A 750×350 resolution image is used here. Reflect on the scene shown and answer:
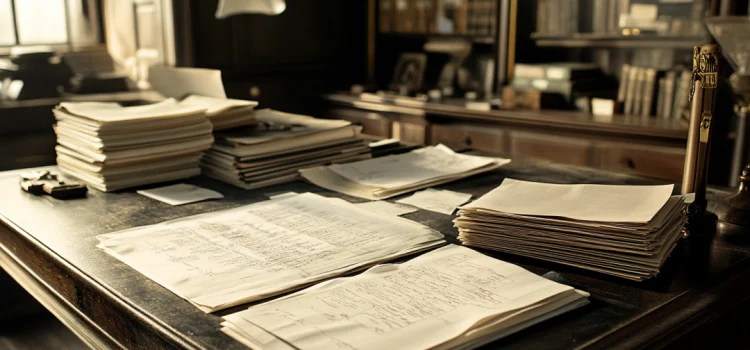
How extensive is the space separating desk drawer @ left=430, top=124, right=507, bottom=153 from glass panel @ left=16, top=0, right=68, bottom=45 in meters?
2.25

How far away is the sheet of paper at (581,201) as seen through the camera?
1.07 meters

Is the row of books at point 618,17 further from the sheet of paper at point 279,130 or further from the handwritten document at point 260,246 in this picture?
the handwritten document at point 260,246

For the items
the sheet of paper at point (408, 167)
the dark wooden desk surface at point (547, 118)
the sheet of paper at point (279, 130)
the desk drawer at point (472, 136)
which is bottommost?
the desk drawer at point (472, 136)

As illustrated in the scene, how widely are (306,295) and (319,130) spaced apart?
958mm

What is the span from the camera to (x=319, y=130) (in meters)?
1.85

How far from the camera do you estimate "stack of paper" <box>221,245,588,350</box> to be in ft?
2.62

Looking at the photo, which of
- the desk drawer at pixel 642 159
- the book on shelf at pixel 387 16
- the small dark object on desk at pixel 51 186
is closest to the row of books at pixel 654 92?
the desk drawer at pixel 642 159

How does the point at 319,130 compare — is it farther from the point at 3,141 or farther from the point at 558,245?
the point at 3,141

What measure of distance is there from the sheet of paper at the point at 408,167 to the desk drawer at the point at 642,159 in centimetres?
125

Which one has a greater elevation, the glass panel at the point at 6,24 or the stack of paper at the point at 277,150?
the glass panel at the point at 6,24

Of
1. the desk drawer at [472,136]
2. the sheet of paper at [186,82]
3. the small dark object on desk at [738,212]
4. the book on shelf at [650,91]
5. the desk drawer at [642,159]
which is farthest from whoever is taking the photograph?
the desk drawer at [472,136]

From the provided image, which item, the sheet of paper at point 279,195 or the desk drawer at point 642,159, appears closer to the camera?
the sheet of paper at point 279,195

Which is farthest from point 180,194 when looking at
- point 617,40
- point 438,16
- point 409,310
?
point 438,16

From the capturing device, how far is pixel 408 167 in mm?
1807
